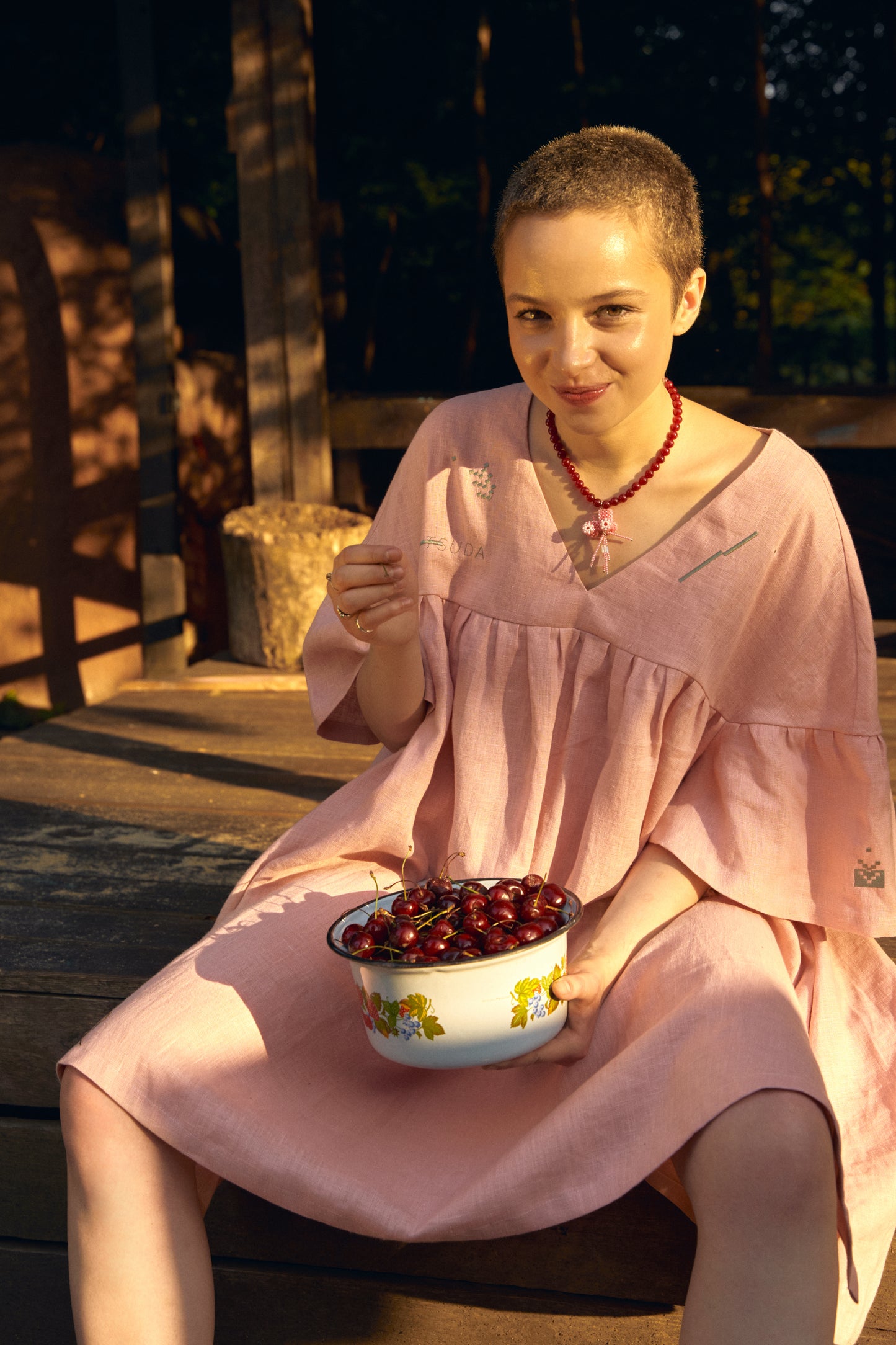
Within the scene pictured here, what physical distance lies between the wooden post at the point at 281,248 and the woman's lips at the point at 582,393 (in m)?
3.08

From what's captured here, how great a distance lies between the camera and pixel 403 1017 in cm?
141

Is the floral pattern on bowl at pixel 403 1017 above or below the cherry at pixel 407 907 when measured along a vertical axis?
below

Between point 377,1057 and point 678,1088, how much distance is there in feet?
1.46

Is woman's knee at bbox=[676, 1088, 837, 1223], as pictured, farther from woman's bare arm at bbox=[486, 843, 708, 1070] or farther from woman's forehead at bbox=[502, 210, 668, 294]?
woman's forehead at bbox=[502, 210, 668, 294]

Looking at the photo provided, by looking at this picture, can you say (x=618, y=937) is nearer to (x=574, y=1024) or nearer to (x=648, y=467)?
(x=574, y=1024)

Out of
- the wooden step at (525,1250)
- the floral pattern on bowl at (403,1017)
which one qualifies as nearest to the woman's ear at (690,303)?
the floral pattern on bowl at (403,1017)

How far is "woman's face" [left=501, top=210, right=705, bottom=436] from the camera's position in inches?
60.1

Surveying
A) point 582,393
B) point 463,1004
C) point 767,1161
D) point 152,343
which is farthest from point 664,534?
point 152,343

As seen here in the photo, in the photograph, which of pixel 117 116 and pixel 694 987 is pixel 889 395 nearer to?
pixel 694 987

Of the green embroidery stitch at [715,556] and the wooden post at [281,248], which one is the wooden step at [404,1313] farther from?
the wooden post at [281,248]

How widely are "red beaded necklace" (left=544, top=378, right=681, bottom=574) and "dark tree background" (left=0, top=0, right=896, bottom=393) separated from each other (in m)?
4.14

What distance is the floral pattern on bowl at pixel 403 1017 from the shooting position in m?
1.40

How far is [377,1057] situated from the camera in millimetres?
1637

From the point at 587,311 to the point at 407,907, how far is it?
743mm
